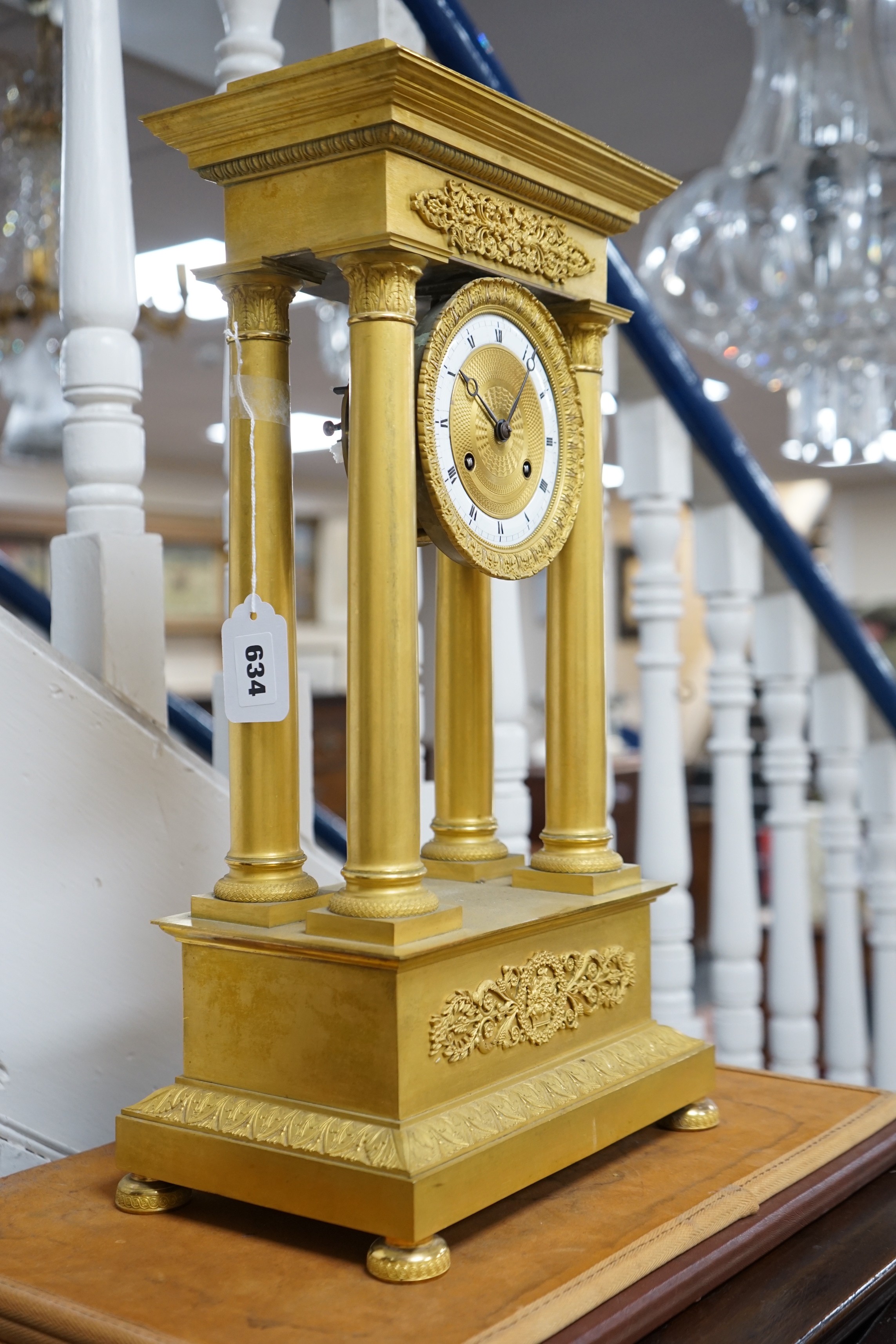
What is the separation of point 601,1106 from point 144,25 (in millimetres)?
3143

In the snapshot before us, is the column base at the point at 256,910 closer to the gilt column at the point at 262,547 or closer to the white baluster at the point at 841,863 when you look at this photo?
the gilt column at the point at 262,547

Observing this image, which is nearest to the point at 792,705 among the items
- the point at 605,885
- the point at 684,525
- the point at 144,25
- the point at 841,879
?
the point at 841,879

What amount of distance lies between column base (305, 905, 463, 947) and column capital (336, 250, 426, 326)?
34 cm

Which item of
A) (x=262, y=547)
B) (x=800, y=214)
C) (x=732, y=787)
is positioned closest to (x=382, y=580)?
(x=262, y=547)

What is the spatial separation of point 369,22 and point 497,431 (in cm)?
56

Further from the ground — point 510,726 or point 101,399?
point 101,399

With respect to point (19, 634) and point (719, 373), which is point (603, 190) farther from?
point (719, 373)

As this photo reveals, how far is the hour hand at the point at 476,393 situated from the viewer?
818mm

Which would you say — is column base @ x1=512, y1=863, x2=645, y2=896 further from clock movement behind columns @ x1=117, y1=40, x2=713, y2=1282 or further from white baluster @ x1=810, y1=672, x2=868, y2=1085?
white baluster @ x1=810, y1=672, x2=868, y2=1085

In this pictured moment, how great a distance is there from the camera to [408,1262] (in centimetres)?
68

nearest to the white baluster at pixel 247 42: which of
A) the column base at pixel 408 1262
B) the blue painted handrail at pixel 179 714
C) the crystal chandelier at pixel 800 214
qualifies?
the blue painted handrail at pixel 179 714

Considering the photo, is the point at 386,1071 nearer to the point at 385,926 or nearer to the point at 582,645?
the point at 385,926

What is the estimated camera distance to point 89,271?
3.29ft

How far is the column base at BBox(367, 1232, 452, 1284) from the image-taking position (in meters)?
0.68
